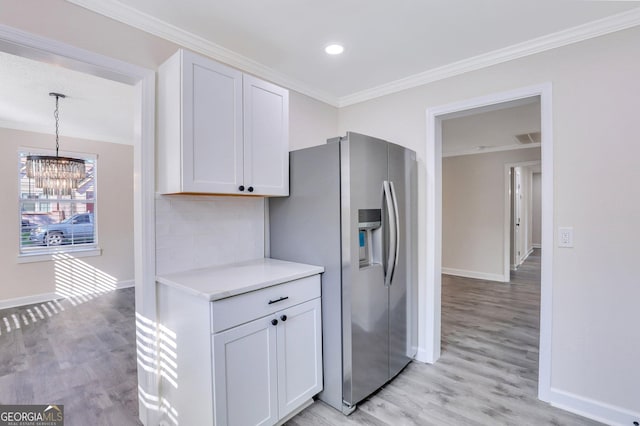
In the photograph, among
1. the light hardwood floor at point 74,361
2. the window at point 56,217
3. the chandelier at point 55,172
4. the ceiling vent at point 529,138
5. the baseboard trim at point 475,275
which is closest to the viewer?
the light hardwood floor at point 74,361

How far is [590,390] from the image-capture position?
2.00 meters

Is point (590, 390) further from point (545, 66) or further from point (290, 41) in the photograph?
point (290, 41)

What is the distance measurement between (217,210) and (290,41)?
→ 4.50ft

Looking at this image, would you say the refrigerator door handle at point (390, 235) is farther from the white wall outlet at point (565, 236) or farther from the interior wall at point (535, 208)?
the interior wall at point (535, 208)

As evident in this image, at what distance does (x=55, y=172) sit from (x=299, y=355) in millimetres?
3769

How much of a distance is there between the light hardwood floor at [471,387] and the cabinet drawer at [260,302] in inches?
32.5

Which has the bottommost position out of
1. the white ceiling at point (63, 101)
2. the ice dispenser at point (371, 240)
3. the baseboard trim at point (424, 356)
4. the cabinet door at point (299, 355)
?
the baseboard trim at point (424, 356)

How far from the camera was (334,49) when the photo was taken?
2293mm

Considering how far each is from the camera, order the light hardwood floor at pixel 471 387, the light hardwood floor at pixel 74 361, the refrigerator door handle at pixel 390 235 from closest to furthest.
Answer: the light hardwood floor at pixel 471 387
the light hardwood floor at pixel 74 361
the refrigerator door handle at pixel 390 235

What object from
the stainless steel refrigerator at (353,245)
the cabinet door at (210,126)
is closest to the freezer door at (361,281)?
the stainless steel refrigerator at (353,245)

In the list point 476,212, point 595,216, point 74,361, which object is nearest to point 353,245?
point 595,216

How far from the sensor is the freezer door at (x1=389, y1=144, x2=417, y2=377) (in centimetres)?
242

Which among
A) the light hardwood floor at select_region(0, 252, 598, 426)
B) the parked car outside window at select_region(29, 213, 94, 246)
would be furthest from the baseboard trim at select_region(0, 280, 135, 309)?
the parked car outside window at select_region(29, 213, 94, 246)

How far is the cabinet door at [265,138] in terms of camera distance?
205 cm
